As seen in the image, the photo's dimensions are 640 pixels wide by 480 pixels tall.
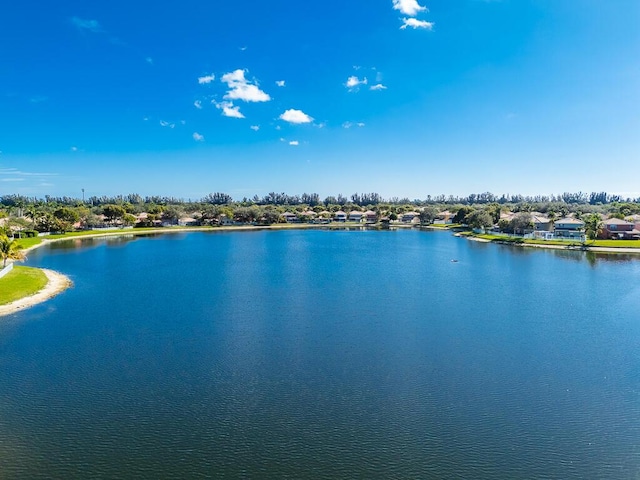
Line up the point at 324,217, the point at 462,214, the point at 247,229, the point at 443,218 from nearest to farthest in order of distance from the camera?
1. the point at 247,229
2. the point at 462,214
3. the point at 443,218
4. the point at 324,217

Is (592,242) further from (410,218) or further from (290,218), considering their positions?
(290,218)

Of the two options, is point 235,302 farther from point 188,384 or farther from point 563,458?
point 563,458

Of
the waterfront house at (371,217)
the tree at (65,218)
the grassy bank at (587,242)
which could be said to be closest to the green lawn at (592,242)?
the grassy bank at (587,242)

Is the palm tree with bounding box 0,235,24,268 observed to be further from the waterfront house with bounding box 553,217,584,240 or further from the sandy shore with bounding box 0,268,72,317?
the waterfront house with bounding box 553,217,584,240

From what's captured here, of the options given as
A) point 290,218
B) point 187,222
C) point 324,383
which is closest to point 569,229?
point 324,383

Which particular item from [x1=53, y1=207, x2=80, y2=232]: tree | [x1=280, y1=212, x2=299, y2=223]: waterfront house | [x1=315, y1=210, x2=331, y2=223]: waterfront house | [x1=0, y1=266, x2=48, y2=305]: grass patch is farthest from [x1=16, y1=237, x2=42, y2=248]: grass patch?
[x1=315, y1=210, x2=331, y2=223]: waterfront house

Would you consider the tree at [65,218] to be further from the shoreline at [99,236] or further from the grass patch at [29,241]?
the grass patch at [29,241]
